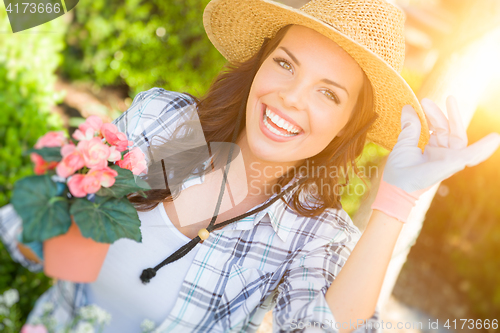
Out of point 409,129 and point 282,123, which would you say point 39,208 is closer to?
point 282,123

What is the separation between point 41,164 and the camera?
0.93 meters

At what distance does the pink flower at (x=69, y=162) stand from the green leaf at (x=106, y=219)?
8cm

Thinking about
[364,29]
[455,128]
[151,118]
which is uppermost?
[364,29]

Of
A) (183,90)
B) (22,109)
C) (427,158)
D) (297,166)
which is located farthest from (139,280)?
(183,90)

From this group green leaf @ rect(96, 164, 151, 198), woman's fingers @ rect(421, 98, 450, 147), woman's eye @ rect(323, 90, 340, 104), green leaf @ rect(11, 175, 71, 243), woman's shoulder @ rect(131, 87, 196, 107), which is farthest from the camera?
woman's shoulder @ rect(131, 87, 196, 107)

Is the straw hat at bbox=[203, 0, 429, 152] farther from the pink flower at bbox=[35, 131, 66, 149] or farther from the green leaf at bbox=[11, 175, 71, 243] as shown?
the green leaf at bbox=[11, 175, 71, 243]

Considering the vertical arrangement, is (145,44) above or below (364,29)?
below

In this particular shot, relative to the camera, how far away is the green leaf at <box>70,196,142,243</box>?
91 cm

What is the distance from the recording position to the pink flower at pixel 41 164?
92 cm

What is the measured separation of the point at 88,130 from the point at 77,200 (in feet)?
0.61

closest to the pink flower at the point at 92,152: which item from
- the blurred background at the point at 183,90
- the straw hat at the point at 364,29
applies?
the straw hat at the point at 364,29

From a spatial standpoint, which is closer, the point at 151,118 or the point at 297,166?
the point at 151,118

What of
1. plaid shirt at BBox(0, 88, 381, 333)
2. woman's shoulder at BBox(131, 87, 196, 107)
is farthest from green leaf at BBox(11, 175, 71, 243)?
woman's shoulder at BBox(131, 87, 196, 107)

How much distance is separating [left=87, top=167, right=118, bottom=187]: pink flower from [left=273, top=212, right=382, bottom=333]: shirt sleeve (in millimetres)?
893
